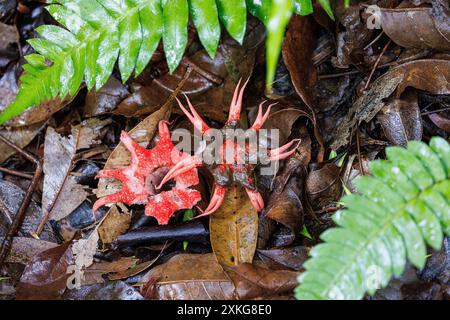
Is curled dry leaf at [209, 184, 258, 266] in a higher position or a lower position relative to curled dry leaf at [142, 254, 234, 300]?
higher

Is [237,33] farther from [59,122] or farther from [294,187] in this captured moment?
[59,122]

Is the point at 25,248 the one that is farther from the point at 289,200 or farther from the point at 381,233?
the point at 381,233

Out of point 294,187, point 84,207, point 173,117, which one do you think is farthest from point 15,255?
point 294,187

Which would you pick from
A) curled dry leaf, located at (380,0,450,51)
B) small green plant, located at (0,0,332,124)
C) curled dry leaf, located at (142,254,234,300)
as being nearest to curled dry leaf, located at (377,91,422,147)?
curled dry leaf, located at (380,0,450,51)

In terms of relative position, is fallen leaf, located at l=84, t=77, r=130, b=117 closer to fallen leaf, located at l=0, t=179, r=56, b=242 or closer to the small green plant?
the small green plant

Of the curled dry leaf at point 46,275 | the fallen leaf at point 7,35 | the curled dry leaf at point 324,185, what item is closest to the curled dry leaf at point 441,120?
the curled dry leaf at point 324,185

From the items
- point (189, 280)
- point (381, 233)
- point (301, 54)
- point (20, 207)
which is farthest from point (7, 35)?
point (381, 233)

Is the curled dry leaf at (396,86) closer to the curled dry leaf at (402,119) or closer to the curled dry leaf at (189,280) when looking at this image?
the curled dry leaf at (402,119)
